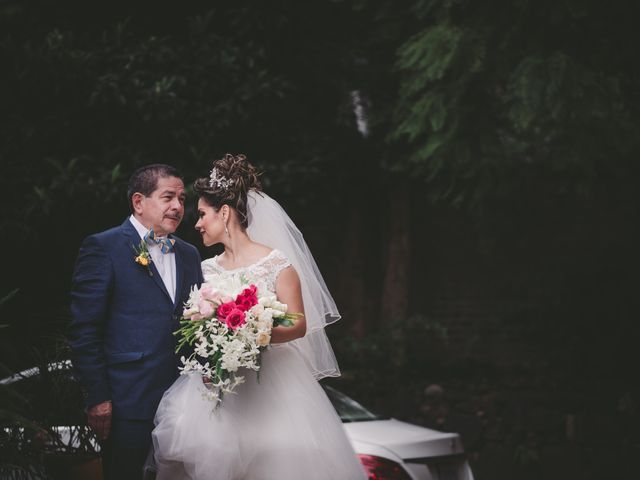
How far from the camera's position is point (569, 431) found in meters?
9.83

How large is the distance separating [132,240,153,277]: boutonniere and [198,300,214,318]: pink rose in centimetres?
45

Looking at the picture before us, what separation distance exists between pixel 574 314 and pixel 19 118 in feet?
21.6

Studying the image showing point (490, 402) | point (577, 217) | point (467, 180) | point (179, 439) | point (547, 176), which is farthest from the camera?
point (577, 217)

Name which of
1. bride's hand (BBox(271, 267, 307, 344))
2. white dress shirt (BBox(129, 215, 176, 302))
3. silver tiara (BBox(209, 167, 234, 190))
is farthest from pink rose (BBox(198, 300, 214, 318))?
silver tiara (BBox(209, 167, 234, 190))

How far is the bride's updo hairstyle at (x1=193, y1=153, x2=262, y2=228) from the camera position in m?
4.58

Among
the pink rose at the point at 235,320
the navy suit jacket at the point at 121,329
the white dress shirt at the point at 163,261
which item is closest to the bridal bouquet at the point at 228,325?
the pink rose at the point at 235,320

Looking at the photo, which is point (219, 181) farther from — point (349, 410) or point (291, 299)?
point (349, 410)

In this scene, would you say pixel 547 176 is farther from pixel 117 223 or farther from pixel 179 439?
pixel 179 439

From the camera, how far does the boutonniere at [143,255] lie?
4.41 metres

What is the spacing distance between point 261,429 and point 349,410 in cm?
192

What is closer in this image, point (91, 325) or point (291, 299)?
point (91, 325)

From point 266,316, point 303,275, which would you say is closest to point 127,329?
point 266,316

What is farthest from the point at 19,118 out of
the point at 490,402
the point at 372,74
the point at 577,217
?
the point at 577,217

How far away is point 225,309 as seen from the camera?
4109 mm
